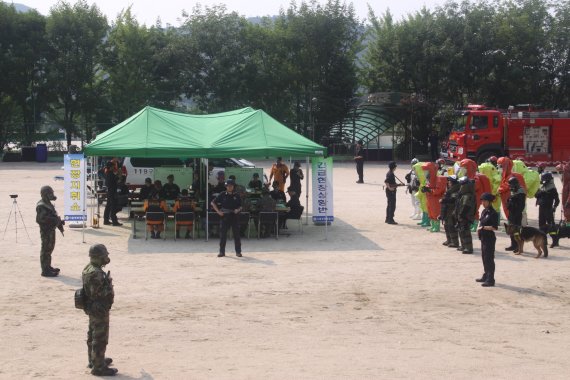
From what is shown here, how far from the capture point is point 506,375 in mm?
8734

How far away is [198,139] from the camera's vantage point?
18156 millimetres

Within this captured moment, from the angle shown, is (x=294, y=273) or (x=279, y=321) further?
(x=294, y=273)

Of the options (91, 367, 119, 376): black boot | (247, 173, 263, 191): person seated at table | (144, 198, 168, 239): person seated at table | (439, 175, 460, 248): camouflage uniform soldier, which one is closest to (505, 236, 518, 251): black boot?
(439, 175, 460, 248): camouflage uniform soldier

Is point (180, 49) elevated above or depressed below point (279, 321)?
above

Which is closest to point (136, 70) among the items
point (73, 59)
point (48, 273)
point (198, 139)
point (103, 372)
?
point (73, 59)

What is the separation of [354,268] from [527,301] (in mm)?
3466

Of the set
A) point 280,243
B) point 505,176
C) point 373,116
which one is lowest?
point 280,243

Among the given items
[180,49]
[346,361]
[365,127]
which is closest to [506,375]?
[346,361]

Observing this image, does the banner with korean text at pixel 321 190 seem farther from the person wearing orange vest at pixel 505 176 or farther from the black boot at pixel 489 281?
the black boot at pixel 489 281

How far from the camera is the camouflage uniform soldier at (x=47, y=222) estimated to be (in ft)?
44.5

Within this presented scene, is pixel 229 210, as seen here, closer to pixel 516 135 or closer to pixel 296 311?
pixel 296 311

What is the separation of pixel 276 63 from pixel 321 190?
3329cm

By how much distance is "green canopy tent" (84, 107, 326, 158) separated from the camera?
17.6 meters

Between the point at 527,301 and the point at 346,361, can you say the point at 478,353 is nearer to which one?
the point at 346,361
